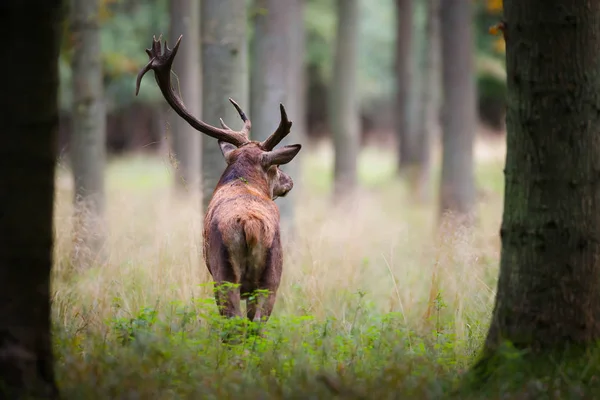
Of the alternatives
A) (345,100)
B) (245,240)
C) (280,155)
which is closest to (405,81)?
(345,100)

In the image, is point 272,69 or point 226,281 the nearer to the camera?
point 226,281

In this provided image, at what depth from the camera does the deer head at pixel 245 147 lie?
6.77 metres

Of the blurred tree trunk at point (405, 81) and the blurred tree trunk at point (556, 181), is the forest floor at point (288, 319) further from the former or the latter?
the blurred tree trunk at point (405, 81)

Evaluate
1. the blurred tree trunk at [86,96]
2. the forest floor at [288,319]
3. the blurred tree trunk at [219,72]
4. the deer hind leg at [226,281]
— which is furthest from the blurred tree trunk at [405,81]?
the deer hind leg at [226,281]

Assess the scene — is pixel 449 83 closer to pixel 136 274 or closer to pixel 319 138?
pixel 136 274

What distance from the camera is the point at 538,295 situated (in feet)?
15.9

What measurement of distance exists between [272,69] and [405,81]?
1147 centimetres

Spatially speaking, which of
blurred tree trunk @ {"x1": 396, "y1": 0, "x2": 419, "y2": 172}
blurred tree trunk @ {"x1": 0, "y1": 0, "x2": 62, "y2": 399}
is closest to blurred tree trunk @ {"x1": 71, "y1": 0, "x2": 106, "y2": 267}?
blurred tree trunk @ {"x1": 0, "y1": 0, "x2": 62, "y2": 399}

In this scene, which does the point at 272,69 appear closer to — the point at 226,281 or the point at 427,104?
the point at 226,281

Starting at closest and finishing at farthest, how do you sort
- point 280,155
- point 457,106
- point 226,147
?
point 280,155 → point 226,147 → point 457,106

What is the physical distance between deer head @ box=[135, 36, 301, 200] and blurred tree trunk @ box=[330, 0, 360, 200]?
944cm

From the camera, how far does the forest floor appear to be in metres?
4.51

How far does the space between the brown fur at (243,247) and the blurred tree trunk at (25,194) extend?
184 centimetres

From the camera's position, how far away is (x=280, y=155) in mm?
6781
